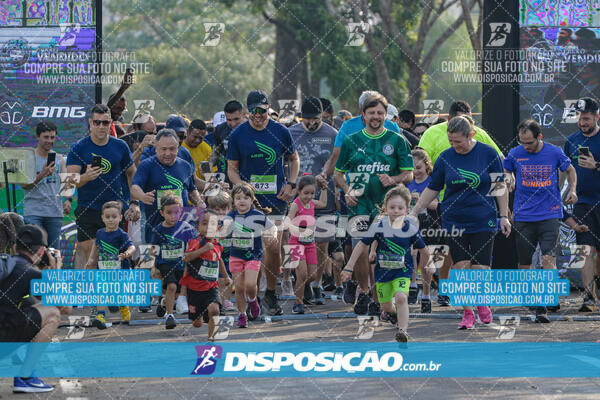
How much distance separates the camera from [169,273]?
38.4 ft

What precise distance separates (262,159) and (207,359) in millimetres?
3535

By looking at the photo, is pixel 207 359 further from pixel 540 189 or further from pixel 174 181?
pixel 540 189

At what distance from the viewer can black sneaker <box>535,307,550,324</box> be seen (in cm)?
1168

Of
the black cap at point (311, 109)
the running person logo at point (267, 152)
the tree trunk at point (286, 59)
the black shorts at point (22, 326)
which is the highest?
the tree trunk at point (286, 59)

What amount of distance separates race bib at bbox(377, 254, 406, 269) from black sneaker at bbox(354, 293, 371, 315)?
5.29 feet

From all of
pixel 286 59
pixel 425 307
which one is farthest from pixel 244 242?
pixel 286 59

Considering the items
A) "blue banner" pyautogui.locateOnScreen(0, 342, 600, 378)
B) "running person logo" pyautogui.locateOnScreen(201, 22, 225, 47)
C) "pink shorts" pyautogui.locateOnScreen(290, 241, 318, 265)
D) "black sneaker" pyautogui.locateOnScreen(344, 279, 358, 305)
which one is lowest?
"blue banner" pyautogui.locateOnScreen(0, 342, 600, 378)

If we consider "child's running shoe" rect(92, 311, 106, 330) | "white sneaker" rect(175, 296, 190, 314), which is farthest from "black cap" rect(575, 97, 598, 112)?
"child's running shoe" rect(92, 311, 106, 330)

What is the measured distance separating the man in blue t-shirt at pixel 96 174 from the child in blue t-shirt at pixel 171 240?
0.46 meters

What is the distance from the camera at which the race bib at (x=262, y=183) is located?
40.4ft

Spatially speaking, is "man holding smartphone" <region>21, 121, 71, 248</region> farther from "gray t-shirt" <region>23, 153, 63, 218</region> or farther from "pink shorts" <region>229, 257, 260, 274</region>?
"pink shorts" <region>229, 257, 260, 274</region>

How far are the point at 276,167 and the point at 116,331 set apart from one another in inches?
101

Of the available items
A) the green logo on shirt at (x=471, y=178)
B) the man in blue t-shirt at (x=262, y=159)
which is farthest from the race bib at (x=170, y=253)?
the green logo on shirt at (x=471, y=178)

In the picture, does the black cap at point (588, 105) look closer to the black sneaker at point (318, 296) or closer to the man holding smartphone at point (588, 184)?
the man holding smartphone at point (588, 184)
